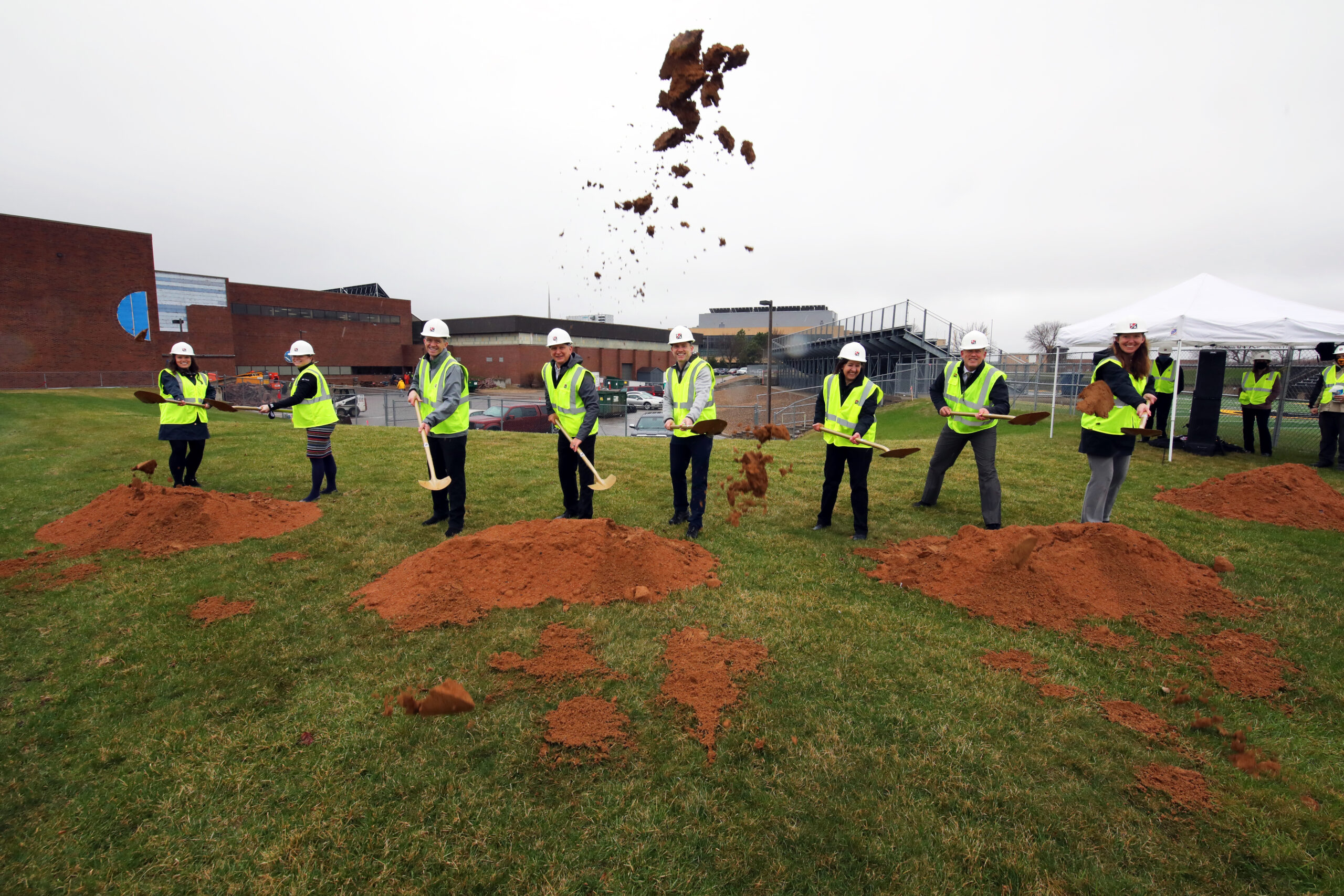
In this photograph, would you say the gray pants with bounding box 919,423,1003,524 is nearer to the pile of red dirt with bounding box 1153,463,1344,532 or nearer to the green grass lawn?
the green grass lawn

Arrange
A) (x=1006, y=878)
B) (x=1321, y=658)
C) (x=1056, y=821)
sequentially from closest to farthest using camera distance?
(x=1006, y=878) → (x=1056, y=821) → (x=1321, y=658)

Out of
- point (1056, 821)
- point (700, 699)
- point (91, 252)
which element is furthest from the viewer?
point (91, 252)

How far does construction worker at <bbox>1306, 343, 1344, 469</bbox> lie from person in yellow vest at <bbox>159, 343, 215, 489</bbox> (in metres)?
16.0

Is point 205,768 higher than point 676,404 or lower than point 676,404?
lower

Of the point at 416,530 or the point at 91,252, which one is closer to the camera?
the point at 416,530

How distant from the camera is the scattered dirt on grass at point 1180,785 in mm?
2423

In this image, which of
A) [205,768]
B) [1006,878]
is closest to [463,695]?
[205,768]

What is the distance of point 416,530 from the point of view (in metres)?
6.07

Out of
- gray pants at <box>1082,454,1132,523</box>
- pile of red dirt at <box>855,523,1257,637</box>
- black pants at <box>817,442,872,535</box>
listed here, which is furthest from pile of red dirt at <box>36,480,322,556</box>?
gray pants at <box>1082,454,1132,523</box>

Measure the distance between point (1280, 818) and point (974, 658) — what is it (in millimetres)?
1378

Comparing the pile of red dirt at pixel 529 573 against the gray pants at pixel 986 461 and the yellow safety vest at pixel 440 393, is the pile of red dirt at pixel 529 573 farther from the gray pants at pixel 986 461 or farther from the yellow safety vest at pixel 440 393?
the gray pants at pixel 986 461

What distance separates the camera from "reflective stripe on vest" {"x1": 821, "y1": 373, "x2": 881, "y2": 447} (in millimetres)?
5617

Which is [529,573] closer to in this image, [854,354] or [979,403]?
[854,354]

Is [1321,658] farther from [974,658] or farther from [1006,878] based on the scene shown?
[1006,878]
